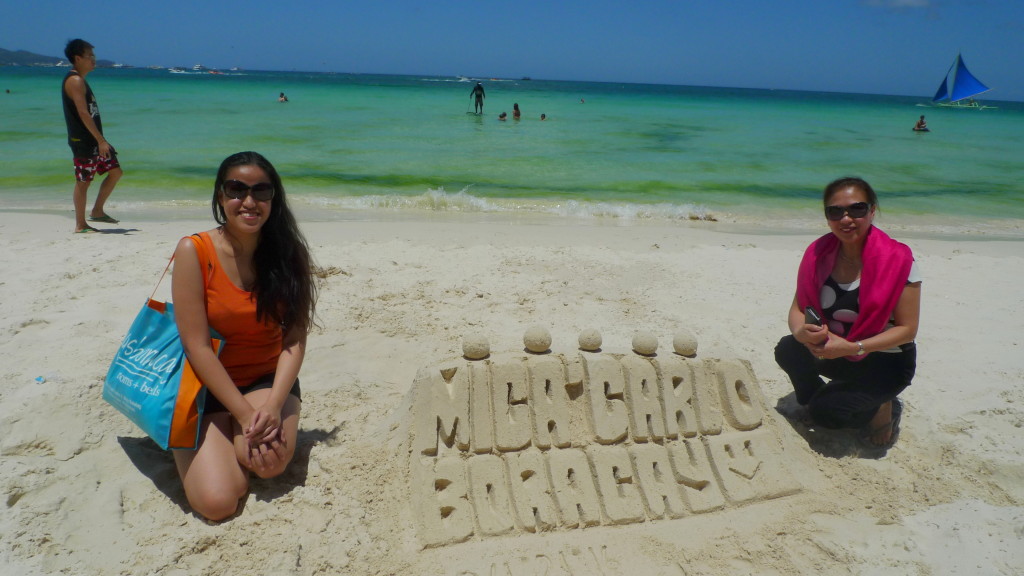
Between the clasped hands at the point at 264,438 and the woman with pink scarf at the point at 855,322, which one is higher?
the woman with pink scarf at the point at 855,322

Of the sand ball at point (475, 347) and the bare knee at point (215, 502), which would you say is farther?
the sand ball at point (475, 347)

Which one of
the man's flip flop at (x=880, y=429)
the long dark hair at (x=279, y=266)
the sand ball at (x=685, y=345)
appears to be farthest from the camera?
the man's flip flop at (x=880, y=429)

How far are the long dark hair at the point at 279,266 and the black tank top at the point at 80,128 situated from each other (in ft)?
15.2

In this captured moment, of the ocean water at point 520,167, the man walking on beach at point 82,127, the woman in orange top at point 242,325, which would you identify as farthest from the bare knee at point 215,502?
the ocean water at point 520,167

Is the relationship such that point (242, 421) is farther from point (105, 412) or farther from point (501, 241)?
point (501, 241)

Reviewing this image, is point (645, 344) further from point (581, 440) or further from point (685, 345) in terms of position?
point (581, 440)

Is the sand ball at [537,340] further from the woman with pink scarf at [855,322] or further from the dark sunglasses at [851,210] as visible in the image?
the dark sunglasses at [851,210]

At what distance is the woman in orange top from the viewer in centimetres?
242

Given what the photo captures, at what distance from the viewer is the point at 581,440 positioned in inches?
108

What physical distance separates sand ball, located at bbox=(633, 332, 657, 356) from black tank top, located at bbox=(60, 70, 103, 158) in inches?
234

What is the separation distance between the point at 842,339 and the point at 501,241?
13.1ft

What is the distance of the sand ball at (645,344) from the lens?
291cm

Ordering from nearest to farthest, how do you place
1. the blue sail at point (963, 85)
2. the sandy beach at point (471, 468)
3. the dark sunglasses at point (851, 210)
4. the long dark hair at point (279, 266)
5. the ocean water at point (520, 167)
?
the sandy beach at point (471, 468) < the long dark hair at point (279, 266) < the dark sunglasses at point (851, 210) < the ocean water at point (520, 167) < the blue sail at point (963, 85)

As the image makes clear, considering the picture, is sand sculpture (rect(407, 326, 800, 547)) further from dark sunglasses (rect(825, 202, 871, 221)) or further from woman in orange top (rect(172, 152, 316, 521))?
dark sunglasses (rect(825, 202, 871, 221))
